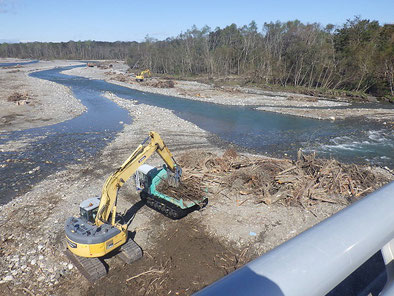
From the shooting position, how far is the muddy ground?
859cm

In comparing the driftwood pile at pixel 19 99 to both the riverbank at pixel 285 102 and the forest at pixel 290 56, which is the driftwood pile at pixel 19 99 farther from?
the forest at pixel 290 56

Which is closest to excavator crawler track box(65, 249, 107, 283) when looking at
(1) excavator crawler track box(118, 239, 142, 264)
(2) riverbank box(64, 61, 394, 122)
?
(1) excavator crawler track box(118, 239, 142, 264)

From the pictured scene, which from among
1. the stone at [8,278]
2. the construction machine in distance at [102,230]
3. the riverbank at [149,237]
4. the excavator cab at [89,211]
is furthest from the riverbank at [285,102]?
the stone at [8,278]

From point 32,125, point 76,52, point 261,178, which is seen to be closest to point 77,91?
point 32,125

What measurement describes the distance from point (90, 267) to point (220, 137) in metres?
17.8

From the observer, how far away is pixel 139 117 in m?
30.3

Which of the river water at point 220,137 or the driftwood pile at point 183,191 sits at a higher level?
the driftwood pile at point 183,191

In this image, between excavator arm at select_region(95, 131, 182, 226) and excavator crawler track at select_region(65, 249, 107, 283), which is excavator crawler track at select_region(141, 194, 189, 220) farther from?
excavator crawler track at select_region(65, 249, 107, 283)

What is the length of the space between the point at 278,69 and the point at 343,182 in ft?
165

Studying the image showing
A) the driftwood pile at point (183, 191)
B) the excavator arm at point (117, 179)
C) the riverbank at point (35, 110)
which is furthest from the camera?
the riverbank at point (35, 110)

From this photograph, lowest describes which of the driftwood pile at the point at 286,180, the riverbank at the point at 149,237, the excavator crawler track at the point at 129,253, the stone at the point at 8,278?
the stone at the point at 8,278

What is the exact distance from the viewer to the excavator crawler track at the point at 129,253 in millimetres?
9109

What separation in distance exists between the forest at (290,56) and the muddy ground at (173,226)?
127ft

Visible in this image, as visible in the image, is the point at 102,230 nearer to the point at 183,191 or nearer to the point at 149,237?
the point at 149,237
